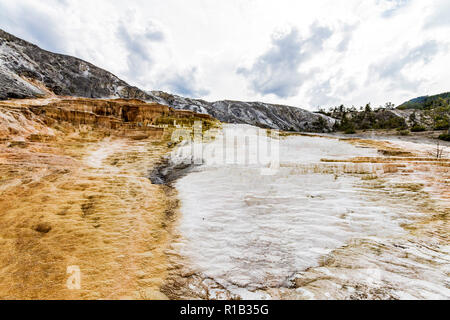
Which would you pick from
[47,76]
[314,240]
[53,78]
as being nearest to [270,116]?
[53,78]

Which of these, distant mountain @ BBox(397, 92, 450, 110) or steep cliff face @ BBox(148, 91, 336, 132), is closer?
distant mountain @ BBox(397, 92, 450, 110)

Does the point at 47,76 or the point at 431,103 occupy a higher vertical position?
the point at 431,103

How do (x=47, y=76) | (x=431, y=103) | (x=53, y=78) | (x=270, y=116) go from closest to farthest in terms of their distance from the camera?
Result: 1. (x=47, y=76)
2. (x=53, y=78)
3. (x=431, y=103)
4. (x=270, y=116)

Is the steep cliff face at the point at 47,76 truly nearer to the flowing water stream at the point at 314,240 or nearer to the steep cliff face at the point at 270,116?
the steep cliff face at the point at 270,116

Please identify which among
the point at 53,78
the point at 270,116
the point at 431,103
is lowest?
the point at 53,78

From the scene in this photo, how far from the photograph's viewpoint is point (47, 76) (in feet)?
105

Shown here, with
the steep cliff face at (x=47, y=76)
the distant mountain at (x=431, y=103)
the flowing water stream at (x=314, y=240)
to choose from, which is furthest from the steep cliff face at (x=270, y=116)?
the flowing water stream at (x=314, y=240)

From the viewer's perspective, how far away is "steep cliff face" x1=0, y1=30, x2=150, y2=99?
22812 mm

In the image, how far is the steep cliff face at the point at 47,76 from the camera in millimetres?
22812

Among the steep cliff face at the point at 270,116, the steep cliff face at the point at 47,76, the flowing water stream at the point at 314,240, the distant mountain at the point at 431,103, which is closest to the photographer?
the flowing water stream at the point at 314,240

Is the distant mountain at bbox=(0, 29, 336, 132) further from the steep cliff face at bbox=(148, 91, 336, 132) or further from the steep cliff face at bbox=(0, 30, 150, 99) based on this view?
the steep cliff face at bbox=(148, 91, 336, 132)

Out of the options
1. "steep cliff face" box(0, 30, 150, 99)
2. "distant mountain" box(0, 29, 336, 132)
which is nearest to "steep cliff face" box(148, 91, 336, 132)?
"distant mountain" box(0, 29, 336, 132)

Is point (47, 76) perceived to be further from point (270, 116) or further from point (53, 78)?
point (270, 116)
